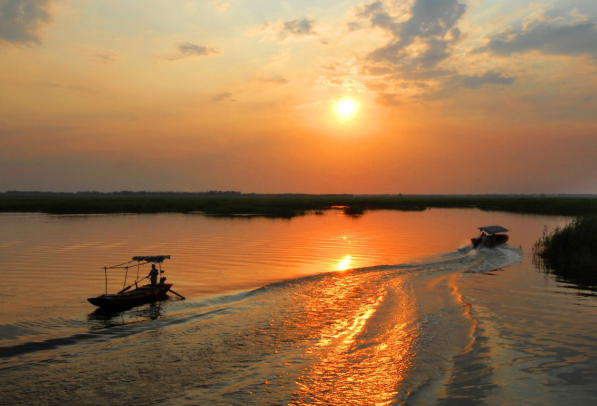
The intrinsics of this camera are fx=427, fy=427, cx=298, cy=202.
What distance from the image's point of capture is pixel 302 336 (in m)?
13.5

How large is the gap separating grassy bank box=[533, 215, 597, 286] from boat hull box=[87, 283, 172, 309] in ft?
70.3

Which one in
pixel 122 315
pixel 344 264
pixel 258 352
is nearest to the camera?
pixel 258 352

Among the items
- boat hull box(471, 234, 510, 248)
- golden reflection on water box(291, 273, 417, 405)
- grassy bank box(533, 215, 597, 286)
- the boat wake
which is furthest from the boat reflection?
boat hull box(471, 234, 510, 248)

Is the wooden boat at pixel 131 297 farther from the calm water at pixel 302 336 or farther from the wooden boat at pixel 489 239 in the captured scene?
the wooden boat at pixel 489 239

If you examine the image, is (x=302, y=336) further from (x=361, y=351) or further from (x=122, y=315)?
(x=122, y=315)

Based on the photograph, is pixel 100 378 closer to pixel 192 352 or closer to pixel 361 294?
pixel 192 352

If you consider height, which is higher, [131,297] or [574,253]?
[574,253]

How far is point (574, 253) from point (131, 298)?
1050 inches

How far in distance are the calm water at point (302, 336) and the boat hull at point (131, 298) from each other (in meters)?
0.46

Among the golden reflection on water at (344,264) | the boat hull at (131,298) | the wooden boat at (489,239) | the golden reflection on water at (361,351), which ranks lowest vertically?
the golden reflection on water at (361,351)

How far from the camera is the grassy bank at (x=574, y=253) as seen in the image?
2542cm

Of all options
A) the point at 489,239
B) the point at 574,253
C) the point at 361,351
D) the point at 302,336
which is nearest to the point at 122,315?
the point at 302,336

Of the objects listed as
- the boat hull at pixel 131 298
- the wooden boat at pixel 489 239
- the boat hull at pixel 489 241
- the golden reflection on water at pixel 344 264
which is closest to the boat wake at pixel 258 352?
the boat hull at pixel 131 298

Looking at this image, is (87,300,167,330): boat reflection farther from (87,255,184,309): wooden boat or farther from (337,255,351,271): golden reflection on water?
(337,255,351,271): golden reflection on water
